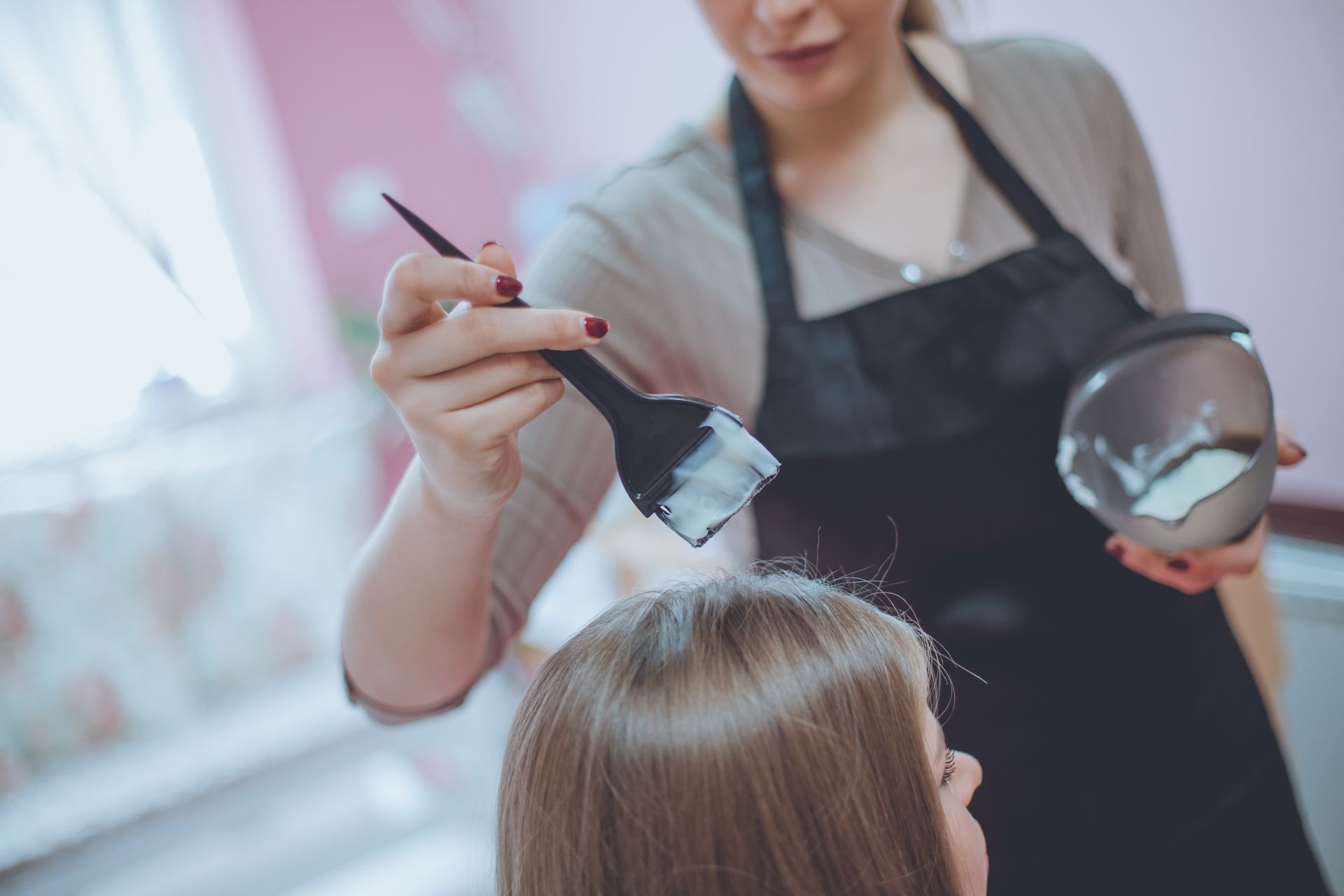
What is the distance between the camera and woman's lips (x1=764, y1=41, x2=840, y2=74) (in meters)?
0.73

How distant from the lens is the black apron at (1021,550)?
75 centimetres

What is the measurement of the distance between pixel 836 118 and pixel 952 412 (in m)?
0.31

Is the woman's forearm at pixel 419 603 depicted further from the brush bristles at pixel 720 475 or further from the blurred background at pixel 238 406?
the blurred background at pixel 238 406

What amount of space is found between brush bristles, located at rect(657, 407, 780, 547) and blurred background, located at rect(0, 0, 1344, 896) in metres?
1.34

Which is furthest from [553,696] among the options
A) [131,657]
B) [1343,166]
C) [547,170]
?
[547,170]

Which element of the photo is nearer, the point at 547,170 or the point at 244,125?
the point at 244,125

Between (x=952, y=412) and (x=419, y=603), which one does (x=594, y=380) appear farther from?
(x=952, y=412)

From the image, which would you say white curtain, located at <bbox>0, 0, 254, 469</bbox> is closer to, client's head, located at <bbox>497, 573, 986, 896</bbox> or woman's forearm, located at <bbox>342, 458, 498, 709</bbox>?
woman's forearm, located at <bbox>342, 458, 498, 709</bbox>

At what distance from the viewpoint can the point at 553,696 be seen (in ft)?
1.88

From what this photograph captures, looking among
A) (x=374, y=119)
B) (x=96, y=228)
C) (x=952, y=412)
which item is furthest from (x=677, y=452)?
(x=374, y=119)

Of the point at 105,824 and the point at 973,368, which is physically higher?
the point at 973,368

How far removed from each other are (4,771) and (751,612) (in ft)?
7.80

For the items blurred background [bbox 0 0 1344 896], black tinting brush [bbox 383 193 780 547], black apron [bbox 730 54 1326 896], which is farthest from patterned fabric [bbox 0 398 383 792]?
black tinting brush [bbox 383 193 780 547]

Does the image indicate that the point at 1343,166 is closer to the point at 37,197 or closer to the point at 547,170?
the point at 547,170
